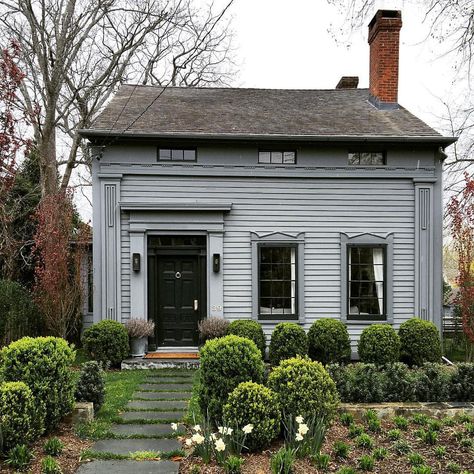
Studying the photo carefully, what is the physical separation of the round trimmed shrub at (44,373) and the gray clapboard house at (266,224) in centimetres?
486

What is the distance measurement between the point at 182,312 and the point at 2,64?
20.1ft

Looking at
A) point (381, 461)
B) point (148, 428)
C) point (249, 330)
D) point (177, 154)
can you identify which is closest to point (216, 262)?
point (249, 330)

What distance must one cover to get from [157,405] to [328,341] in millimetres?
4106

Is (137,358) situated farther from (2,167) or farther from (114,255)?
(2,167)

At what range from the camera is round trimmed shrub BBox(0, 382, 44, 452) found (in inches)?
193

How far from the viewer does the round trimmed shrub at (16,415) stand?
4906mm

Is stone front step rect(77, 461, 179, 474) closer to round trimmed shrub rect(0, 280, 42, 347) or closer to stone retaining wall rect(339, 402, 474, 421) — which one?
stone retaining wall rect(339, 402, 474, 421)

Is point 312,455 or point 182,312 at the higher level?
point 182,312

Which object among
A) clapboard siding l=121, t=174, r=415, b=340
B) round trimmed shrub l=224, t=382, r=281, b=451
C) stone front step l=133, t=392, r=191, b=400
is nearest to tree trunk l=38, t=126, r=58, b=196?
clapboard siding l=121, t=174, r=415, b=340

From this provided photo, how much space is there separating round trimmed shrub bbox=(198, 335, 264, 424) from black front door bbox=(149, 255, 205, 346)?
5.18 m

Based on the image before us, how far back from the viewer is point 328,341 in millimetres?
10031

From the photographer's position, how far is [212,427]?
5707mm

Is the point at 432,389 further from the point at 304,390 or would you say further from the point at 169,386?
the point at 169,386

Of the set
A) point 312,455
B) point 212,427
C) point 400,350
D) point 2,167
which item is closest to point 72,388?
point 212,427
